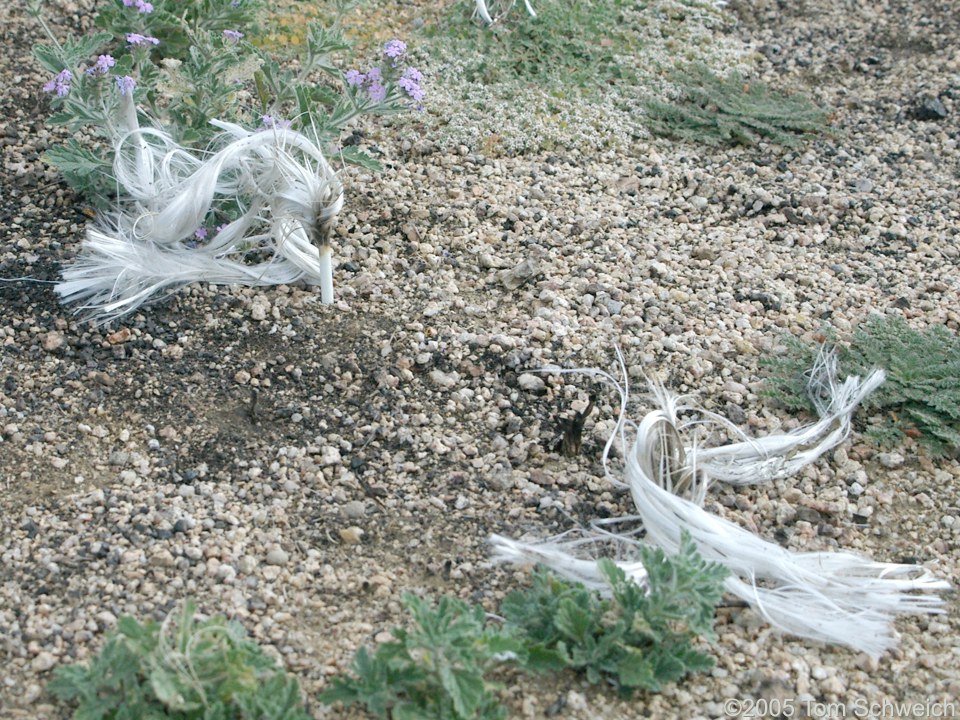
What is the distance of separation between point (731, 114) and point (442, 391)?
2.07 meters

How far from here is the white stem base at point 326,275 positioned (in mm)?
3363

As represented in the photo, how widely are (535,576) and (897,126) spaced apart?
9.99 ft

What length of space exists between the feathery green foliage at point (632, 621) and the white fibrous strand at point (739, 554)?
0.14 meters

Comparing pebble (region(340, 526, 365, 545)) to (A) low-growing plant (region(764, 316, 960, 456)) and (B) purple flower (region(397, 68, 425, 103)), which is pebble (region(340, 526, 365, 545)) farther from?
(B) purple flower (region(397, 68, 425, 103))

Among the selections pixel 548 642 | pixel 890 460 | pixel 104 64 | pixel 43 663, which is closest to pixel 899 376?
pixel 890 460

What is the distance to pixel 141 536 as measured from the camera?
271 centimetres

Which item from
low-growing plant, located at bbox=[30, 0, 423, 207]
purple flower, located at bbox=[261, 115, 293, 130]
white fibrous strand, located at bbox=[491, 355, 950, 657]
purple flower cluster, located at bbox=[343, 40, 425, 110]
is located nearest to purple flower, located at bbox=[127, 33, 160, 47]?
low-growing plant, located at bbox=[30, 0, 423, 207]

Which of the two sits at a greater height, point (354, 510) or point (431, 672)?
point (431, 672)

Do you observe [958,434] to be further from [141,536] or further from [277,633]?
[141,536]

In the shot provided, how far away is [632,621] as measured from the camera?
241 cm

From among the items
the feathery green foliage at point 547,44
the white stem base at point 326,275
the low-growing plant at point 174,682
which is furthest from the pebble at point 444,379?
the feathery green foliage at point 547,44

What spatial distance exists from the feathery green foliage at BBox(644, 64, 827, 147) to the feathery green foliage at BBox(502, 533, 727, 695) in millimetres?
2458

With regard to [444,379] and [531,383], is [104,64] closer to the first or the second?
[444,379]

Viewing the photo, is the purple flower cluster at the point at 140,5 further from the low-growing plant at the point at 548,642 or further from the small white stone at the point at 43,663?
the low-growing plant at the point at 548,642
